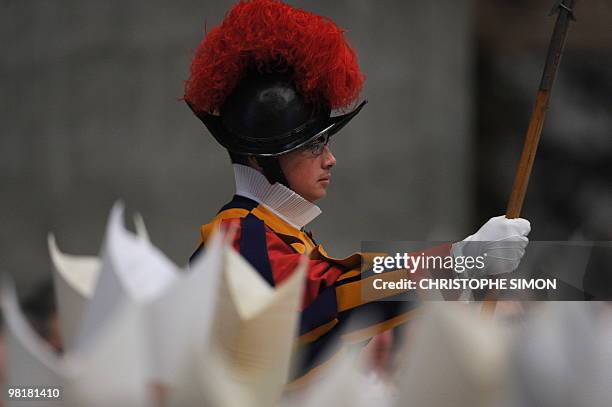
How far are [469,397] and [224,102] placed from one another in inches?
65.6

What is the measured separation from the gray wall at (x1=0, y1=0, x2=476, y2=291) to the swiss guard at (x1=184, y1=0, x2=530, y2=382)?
200 centimetres

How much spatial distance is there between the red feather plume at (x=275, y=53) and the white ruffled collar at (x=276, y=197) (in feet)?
0.52

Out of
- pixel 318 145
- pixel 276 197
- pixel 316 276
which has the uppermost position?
pixel 318 145

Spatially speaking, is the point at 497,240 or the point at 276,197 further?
the point at 276,197

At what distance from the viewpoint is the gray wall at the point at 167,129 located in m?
4.24

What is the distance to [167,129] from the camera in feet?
14.2

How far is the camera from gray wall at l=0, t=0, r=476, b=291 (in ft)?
13.9

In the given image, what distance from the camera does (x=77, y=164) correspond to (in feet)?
14.2

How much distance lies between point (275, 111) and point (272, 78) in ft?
0.26

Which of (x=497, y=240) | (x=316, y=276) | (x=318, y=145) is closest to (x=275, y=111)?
(x=318, y=145)

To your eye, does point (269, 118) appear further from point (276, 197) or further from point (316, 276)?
point (316, 276)

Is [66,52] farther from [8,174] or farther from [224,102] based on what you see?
[224,102]

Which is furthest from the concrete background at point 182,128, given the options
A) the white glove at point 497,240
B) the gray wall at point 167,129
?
the white glove at point 497,240

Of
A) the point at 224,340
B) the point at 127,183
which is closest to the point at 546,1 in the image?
the point at 127,183
